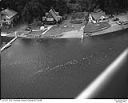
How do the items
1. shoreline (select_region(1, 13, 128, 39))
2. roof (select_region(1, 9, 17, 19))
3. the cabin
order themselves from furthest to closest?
roof (select_region(1, 9, 17, 19)) < the cabin < shoreline (select_region(1, 13, 128, 39))

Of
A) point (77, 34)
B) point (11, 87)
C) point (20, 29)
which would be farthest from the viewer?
point (20, 29)

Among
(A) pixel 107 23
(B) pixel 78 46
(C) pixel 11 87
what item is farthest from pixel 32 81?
(A) pixel 107 23

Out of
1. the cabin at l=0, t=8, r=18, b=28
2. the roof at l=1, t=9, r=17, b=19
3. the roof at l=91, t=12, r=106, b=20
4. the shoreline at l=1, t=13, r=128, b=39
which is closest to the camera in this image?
the shoreline at l=1, t=13, r=128, b=39

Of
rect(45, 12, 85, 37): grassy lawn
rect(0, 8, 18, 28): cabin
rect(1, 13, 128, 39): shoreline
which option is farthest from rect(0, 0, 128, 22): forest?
rect(1, 13, 128, 39): shoreline

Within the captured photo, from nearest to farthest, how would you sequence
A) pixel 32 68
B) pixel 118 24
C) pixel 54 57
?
pixel 32 68 → pixel 54 57 → pixel 118 24

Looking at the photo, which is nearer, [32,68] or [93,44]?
[32,68]

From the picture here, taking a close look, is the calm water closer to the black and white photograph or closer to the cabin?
the black and white photograph

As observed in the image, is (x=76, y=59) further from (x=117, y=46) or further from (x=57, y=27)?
(x=57, y=27)

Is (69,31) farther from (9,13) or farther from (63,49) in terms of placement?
(9,13)
